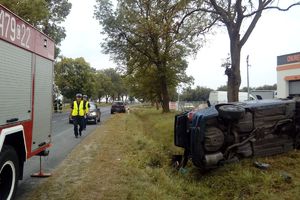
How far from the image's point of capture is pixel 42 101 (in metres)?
7.44

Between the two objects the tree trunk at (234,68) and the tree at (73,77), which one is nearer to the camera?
the tree trunk at (234,68)

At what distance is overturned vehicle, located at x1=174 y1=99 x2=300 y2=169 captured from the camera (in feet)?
26.9

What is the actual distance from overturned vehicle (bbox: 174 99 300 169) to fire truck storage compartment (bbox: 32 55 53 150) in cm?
285

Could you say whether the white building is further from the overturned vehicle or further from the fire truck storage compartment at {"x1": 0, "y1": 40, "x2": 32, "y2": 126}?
the fire truck storage compartment at {"x1": 0, "y1": 40, "x2": 32, "y2": 126}

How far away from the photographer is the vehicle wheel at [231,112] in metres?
8.16

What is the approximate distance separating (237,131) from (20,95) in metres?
4.42

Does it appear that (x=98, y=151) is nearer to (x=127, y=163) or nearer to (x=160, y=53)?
(x=127, y=163)

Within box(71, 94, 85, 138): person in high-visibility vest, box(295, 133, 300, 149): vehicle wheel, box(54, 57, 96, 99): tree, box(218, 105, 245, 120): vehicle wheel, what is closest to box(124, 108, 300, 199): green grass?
box(295, 133, 300, 149): vehicle wheel

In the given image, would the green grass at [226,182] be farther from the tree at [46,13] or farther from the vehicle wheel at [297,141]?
the tree at [46,13]

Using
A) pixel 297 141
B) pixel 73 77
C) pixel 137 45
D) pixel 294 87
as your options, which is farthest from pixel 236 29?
pixel 73 77

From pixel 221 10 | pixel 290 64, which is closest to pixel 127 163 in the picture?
pixel 221 10

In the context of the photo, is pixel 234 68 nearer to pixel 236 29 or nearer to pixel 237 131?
pixel 236 29

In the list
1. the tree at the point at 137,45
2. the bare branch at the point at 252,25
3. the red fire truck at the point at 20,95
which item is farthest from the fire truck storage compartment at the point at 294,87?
the red fire truck at the point at 20,95

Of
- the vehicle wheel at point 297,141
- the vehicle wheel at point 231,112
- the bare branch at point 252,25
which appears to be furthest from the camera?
the bare branch at point 252,25
